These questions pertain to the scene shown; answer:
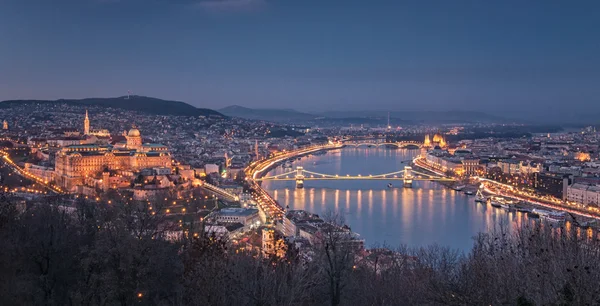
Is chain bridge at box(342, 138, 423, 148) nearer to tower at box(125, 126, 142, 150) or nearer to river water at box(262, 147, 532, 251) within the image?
river water at box(262, 147, 532, 251)

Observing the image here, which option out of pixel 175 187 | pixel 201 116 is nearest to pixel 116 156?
pixel 175 187

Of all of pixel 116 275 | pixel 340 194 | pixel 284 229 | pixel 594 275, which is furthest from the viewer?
pixel 340 194

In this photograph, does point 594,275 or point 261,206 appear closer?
point 594,275

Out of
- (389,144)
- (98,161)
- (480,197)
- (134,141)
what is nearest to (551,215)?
(480,197)

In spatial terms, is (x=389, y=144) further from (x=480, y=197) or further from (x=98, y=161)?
(x=98, y=161)

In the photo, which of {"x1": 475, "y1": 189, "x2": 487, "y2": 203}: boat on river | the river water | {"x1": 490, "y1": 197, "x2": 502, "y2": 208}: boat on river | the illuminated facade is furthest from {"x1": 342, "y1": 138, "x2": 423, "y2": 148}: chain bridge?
{"x1": 490, "y1": 197, "x2": 502, "y2": 208}: boat on river

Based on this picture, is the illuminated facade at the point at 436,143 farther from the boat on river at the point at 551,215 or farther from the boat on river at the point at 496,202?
the boat on river at the point at 551,215

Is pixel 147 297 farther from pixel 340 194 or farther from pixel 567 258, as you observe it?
pixel 340 194
